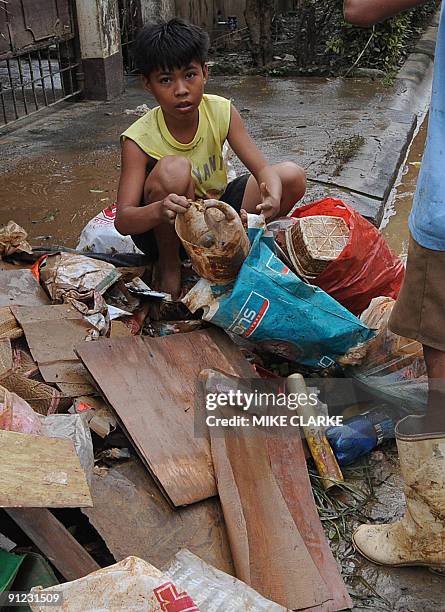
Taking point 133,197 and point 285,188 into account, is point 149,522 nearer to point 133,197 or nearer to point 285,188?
point 133,197

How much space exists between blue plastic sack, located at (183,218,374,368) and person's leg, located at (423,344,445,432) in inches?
25.3

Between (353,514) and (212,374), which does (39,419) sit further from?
(353,514)

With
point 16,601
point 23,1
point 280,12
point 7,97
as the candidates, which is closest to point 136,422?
point 16,601

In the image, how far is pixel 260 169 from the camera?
3.20 m

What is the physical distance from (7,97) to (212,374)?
19.8 feet

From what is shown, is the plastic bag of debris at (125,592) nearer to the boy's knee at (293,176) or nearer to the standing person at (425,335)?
the standing person at (425,335)

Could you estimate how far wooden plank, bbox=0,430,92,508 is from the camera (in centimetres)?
182

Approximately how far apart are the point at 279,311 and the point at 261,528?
0.78 metres

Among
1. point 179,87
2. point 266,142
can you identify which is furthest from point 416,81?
point 179,87

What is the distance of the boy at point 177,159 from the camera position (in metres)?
2.92

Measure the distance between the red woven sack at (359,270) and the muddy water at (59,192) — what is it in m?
1.67

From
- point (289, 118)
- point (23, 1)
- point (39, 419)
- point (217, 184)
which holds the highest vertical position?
point (23, 1)

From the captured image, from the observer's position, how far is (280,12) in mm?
13055

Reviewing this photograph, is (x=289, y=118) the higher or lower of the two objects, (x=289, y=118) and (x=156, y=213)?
the lower
